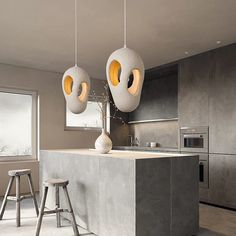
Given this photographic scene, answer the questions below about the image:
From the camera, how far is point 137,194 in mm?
2619

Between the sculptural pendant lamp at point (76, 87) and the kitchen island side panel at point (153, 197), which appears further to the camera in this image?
the sculptural pendant lamp at point (76, 87)

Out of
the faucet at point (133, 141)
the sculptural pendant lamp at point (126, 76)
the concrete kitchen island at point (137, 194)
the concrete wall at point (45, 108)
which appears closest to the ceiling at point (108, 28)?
the concrete wall at point (45, 108)

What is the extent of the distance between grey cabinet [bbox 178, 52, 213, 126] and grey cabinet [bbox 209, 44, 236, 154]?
0.12 m

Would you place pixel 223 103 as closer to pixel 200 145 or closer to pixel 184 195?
pixel 200 145

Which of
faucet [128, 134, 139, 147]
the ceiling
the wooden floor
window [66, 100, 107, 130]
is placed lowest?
the wooden floor

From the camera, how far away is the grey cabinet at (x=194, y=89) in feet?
15.6

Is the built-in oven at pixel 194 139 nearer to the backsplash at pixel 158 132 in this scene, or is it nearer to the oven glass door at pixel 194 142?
the oven glass door at pixel 194 142

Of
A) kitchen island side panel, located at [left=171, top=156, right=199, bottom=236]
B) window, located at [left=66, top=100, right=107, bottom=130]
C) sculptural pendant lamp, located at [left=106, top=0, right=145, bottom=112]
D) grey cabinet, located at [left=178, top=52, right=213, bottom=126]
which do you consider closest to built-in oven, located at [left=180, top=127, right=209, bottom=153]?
grey cabinet, located at [left=178, top=52, right=213, bottom=126]

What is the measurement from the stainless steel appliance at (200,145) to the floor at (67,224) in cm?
53

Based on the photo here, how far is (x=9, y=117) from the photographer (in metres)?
5.77

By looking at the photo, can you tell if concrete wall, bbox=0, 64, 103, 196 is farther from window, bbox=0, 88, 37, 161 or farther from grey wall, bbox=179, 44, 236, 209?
grey wall, bbox=179, 44, 236, 209

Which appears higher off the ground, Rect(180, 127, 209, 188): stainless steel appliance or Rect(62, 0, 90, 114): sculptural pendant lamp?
Rect(62, 0, 90, 114): sculptural pendant lamp

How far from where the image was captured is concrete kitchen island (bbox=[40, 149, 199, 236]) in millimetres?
2650

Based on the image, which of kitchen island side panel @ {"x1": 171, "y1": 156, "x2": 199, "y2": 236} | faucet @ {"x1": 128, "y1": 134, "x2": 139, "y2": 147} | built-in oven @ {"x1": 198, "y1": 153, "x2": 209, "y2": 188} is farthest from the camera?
faucet @ {"x1": 128, "y1": 134, "x2": 139, "y2": 147}
